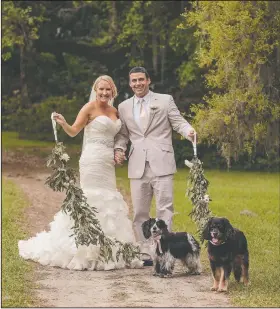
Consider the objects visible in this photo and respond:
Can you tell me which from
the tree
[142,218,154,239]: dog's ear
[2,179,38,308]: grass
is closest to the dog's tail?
[142,218,154,239]: dog's ear

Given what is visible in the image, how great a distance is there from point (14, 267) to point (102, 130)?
75.0 inches

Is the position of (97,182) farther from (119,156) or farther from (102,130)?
(102,130)

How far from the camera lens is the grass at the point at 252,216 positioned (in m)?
8.30

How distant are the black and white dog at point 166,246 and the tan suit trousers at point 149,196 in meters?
0.48

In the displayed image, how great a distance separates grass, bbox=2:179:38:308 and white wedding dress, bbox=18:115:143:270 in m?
0.32

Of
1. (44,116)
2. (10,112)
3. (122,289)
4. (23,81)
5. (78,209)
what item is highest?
(23,81)

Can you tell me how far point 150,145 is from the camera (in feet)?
31.4

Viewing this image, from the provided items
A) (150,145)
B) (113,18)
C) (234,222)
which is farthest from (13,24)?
(150,145)

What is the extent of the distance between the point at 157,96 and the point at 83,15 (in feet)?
75.8

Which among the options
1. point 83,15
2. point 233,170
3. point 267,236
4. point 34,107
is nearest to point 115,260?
point 267,236

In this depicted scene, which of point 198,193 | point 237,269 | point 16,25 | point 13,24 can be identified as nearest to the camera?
point 237,269

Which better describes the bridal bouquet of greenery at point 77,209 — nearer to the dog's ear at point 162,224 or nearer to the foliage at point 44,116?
the dog's ear at point 162,224

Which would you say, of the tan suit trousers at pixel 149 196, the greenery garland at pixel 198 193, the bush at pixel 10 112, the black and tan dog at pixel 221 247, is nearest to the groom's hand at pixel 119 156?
the tan suit trousers at pixel 149 196

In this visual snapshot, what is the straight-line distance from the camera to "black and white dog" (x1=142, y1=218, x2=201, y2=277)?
882cm
